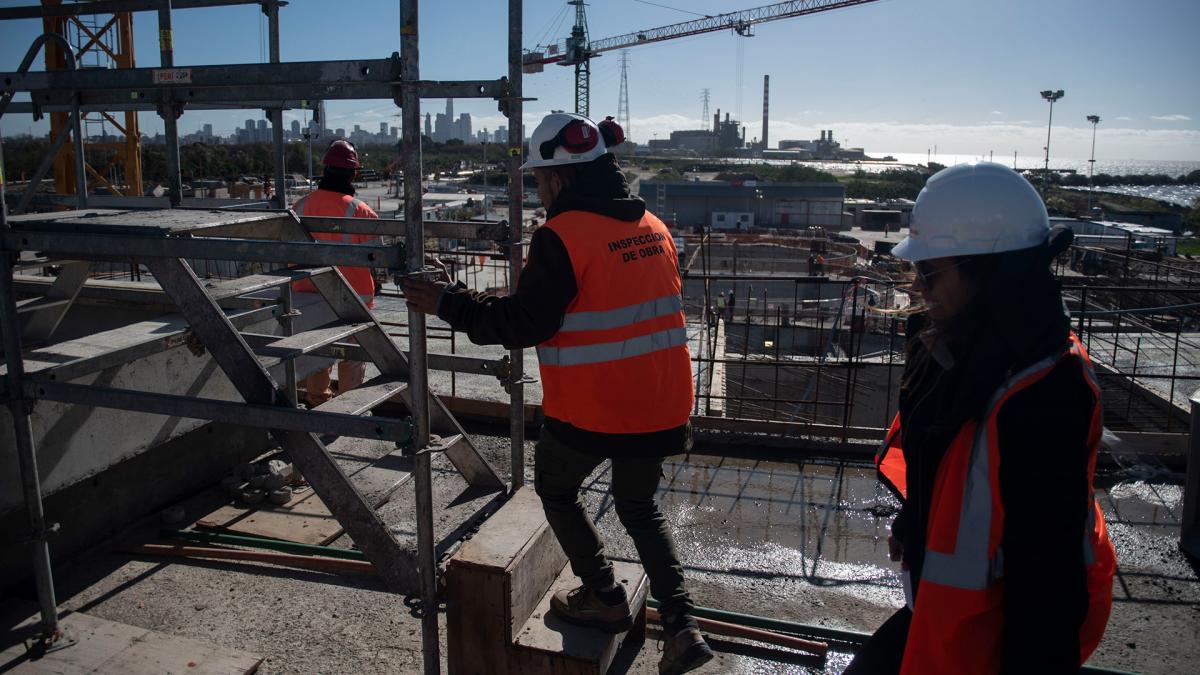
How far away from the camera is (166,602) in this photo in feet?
13.8

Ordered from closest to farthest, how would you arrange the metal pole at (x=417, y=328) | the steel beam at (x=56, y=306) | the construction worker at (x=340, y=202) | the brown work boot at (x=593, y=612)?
the metal pole at (x=417, y=328) → the brown work boot at (x=593, y=612) → the steel beam at (x=56, y=306) → the construction worker at (x=340, y=202)

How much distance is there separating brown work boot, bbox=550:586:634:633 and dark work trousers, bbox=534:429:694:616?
69 millimetres

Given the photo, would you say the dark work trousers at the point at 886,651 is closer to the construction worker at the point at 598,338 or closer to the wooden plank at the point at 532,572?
the construction worker at the point at 598,338

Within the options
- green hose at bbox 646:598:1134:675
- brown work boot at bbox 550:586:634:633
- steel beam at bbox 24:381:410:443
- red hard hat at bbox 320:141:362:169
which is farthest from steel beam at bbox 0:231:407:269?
red hard hat at bbox 320:141:362:169

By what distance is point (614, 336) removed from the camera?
3.09 meters

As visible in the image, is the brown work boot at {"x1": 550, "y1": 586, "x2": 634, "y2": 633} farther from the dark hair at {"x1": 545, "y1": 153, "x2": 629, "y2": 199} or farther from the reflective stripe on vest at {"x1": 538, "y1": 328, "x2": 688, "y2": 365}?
the dark hair at {"x1": 545, "y1": 153, "x2": 629, "y2": 199}

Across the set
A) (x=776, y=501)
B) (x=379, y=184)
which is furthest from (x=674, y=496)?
(x=379, y=184)

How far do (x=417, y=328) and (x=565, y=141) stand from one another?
93 centimetres

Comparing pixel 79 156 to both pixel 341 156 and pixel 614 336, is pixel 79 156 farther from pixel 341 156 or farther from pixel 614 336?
pixel 614 336

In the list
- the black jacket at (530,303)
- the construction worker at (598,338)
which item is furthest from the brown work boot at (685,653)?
the black jacket at (530,303)

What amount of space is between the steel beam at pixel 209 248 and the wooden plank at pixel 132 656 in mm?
1749

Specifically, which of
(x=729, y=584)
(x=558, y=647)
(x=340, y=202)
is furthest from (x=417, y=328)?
(x=340, y=202)

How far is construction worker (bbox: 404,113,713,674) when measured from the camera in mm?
3016

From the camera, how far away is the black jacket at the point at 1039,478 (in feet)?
5.87
